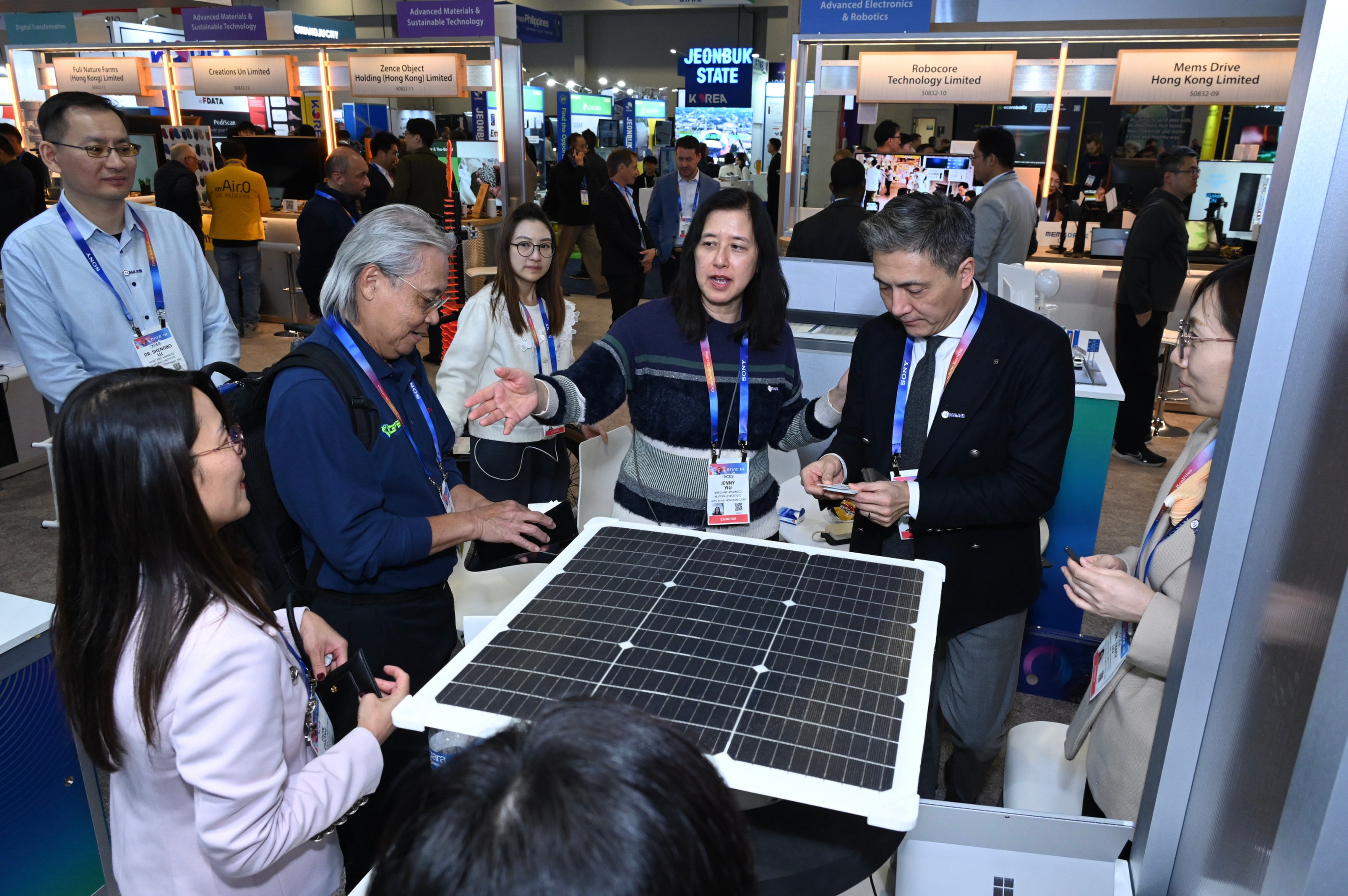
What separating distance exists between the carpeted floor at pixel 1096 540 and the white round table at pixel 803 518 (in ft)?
2.89

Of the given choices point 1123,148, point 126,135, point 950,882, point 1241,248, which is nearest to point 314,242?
point 126,135

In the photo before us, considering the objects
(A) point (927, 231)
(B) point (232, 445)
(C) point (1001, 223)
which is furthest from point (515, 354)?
(C) point (1001, 223)

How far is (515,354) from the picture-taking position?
3.57 metres

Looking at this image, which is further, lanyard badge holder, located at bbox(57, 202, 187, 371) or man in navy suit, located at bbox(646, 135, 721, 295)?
man in navy suit, located at bbox(646, 135, 721, 295)

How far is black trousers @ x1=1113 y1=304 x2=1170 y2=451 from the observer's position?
6.00 m

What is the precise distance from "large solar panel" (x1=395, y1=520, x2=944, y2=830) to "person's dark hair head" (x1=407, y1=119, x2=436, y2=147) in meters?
7.30

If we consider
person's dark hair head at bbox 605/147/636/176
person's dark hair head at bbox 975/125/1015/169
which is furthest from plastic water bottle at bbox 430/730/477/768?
person's dark hair head at bbox 605/147/636/176

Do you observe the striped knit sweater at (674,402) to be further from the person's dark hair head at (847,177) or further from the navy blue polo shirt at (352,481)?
the person's dark hair head at (847,177)

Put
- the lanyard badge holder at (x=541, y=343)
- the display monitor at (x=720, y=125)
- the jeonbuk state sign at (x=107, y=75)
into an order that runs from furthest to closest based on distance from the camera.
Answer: the display monitor at (x=720, y=125), the jeonbuk state sign at (x=107, y=75), the lanyard badge holder at (x=541, y=343)

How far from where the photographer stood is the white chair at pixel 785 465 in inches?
148

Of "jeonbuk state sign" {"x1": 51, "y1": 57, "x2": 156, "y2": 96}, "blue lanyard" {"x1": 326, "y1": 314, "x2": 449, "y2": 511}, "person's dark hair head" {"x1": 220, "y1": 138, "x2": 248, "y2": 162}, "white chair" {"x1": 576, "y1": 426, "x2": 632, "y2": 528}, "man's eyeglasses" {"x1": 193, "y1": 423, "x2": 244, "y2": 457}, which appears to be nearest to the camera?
"man's eyeglasses" {"x1": 193, "y1": 423, "x2": 244, "y2": 457}

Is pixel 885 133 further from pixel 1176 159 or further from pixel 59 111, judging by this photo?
pixel 59 111

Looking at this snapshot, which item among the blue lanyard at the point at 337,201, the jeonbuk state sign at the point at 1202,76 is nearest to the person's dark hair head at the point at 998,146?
the jeonbuk state sign at the point at 1202,76

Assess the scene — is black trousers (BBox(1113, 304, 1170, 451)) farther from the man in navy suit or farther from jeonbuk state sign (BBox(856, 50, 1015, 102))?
the man in navy suit
